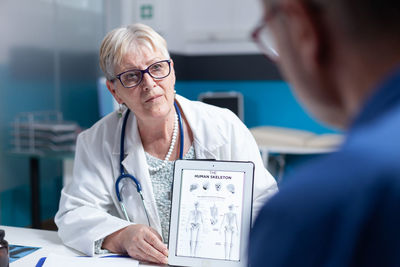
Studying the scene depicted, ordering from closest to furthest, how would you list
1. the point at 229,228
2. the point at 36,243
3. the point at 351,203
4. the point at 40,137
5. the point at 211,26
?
1. the point at 351,203
2. the point at 229,228
3. the point at 36,243
4. the point at 40,137
5. the point at 211,26

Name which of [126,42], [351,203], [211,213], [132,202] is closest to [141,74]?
[126,42]

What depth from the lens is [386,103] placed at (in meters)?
0.38

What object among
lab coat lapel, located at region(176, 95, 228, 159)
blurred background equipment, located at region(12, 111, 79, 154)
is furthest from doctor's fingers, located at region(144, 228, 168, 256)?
blurred background equipment, located at region(12, 111, 79, 154)

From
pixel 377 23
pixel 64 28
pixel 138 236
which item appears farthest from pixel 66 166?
pixel 377 23

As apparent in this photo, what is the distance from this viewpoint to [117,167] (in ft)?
4.96

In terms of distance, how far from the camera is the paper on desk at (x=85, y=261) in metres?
1.20

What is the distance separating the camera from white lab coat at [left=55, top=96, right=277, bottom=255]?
4.61 ft

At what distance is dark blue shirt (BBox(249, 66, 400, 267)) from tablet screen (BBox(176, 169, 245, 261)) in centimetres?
81

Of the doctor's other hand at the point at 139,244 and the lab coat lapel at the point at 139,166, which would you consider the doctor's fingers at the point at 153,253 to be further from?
the lab coat lapel at the point at 139,166

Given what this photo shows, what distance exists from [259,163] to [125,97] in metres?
0.48

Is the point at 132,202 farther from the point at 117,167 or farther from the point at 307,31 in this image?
the point at 307,31

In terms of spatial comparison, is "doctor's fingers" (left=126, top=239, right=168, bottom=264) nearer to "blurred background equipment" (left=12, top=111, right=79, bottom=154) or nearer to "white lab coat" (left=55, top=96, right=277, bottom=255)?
"white lab coat" (left=55, top=96, right=277, bottom=255)

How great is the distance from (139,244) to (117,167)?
0.32 meters

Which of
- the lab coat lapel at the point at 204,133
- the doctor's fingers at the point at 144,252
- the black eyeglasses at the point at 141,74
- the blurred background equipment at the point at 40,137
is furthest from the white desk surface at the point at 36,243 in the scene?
the blurred background equipment at the point at 40,137
